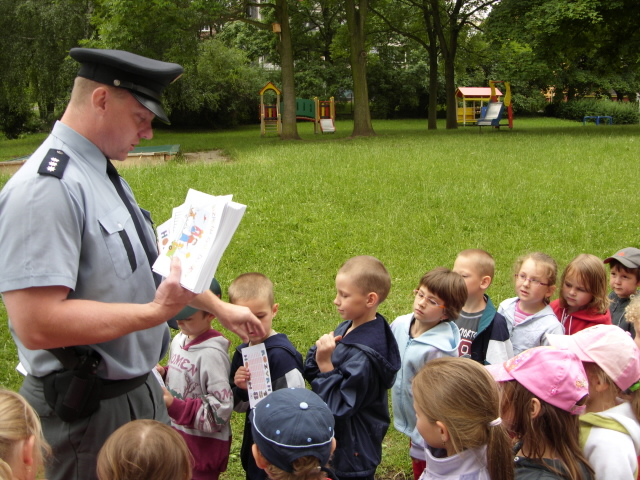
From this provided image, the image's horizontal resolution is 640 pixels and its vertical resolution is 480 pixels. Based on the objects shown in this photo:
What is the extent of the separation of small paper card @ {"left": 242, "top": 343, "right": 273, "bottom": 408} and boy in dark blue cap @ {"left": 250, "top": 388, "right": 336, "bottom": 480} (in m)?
0.63

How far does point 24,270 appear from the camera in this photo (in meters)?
2.01

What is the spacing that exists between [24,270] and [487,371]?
1789mm

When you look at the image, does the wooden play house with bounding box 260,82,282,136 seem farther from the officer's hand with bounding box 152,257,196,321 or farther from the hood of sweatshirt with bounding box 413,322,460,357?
the officer's hand with bounding box 152,257,196,321

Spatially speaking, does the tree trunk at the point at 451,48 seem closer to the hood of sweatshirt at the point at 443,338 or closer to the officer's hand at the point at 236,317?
the hood of sweatshirt at the point at 443,338

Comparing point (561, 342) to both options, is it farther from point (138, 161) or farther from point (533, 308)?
point (138, 161)

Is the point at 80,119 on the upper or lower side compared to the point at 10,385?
upper

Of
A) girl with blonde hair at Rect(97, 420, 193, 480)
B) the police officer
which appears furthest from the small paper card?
girl with blonde hair at Rect(97, 420, 193, 480)

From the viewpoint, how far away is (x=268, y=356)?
131 inches

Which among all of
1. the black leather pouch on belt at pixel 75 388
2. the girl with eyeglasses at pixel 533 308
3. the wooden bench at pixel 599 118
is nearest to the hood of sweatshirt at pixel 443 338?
the girl with eyeglasses at pixel 533 308

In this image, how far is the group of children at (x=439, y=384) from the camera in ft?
8.11

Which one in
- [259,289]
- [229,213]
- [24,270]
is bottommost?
[259,289]

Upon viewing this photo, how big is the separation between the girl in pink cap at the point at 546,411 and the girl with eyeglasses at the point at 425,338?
87 centimetres

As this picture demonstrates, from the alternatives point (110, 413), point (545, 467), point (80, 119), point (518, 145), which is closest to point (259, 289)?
point (110, 413)

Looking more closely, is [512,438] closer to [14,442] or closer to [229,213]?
[229,213]
